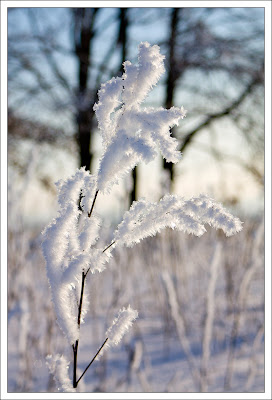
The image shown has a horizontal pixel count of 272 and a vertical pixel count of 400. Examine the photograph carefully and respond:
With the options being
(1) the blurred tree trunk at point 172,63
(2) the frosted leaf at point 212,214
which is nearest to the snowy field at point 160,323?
(2) the frosted leaf at point 212,214

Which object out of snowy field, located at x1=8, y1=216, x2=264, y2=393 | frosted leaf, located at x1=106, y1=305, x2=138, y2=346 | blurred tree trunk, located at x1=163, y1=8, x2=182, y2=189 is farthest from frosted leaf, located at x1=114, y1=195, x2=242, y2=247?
blurred tree trunk, located at x1=163, y1=8, x2=182, y2=189

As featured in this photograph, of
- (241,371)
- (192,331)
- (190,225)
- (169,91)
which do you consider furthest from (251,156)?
(190,225)

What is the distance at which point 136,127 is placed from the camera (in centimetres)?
51

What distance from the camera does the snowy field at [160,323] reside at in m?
1.54

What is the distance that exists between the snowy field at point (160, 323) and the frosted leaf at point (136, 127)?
2.36ft

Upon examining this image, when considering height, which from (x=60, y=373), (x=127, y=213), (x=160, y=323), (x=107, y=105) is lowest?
(x=60, y=373)

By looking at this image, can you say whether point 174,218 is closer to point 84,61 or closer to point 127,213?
point 127,213

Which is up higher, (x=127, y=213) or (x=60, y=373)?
(x=127, y=213)

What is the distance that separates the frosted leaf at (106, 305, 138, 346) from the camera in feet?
1.83

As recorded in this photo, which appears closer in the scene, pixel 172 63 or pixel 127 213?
pixel 127 213

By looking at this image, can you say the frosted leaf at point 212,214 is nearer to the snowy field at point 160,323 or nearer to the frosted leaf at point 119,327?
the frosted leaf at point 119,327

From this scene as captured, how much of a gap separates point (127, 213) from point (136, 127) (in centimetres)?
12

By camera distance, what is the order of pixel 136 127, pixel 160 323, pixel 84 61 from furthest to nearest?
pixel 84 61
pixel 160 323
pixel 136 127

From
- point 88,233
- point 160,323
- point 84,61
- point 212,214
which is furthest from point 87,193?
point 84,61
